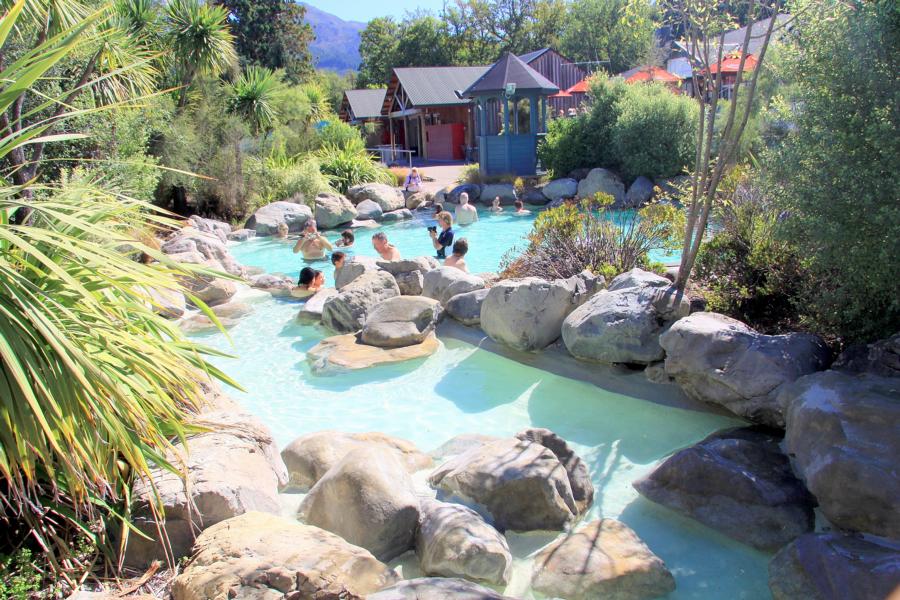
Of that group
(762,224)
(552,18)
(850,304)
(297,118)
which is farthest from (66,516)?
(552,18)

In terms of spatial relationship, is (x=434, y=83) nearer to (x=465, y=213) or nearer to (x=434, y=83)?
(x=434, y=83)

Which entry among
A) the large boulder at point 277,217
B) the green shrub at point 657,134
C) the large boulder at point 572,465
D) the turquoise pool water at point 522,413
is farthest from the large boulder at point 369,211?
the large boulder at point 572,465

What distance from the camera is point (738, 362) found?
5234mm

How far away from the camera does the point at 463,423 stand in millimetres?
6023

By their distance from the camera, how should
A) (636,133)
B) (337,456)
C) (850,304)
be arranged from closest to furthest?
1. (337,456)
2. (850,304)
3. (636,133)

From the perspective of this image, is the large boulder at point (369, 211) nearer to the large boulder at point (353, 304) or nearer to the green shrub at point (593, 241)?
the large boulder at point (353, 304)

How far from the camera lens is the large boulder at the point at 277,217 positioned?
55.0 ft

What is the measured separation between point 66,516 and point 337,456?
2041 millimetres

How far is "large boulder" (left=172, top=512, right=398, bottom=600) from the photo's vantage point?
2932mm

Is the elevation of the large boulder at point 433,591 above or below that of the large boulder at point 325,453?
above

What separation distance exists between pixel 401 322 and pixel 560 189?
13084mm

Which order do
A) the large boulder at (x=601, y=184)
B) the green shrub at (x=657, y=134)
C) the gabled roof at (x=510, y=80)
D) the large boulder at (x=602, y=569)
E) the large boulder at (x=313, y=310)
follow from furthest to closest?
the gabled roof at (x=510, y=80)
the large boulder at (x=601, y=184)
the green shrub at (x=657, y=134)
the large boulder at (x=313, y=310)
the large boulder at (x=602, y=569)

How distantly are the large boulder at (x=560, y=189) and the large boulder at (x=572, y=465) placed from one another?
15517 millimetres

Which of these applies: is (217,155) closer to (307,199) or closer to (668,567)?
(307,199)
